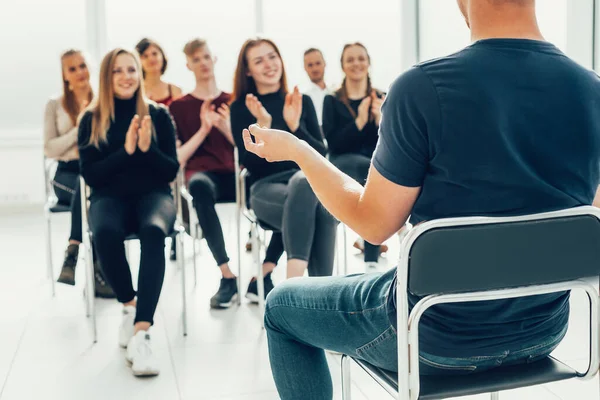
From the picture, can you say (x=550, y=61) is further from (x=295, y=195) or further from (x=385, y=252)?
(x=385, y=252)

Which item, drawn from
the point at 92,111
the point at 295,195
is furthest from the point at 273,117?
the point at 92,111

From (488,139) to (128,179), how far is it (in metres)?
1.95

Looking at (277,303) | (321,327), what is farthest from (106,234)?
(321,327)

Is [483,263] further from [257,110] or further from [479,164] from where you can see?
[257,110]

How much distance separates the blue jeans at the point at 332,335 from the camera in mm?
1342

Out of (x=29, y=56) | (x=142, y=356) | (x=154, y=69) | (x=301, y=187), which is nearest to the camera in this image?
(x=142, y=356)

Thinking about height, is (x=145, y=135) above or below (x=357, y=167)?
above

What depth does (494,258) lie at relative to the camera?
1214 mm

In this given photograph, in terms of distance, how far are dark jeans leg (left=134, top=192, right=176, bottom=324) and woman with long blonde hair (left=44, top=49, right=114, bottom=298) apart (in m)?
0.89

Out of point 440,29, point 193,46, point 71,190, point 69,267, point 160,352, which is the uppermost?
point 440,29

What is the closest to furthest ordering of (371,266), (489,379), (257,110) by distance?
(489,379), (257,110), (371,266)

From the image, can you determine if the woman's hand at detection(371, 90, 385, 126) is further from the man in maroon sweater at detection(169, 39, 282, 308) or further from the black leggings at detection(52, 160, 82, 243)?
the black leggings at detection(52, 160, 82, 243)

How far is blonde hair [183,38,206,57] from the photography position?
13.4 feet

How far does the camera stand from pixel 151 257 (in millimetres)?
2662
